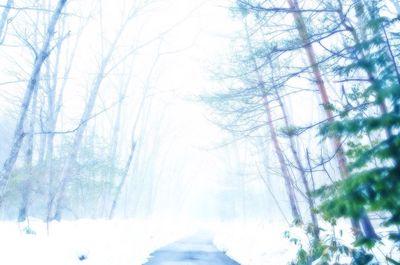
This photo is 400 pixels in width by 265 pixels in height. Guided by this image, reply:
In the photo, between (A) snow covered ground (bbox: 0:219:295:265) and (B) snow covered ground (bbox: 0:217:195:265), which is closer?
(B) snow covered ground (bbox: 0:217:195:265)

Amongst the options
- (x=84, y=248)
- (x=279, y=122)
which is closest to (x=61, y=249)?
(x=84, y=248)

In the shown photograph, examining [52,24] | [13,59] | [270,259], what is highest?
[13,59]

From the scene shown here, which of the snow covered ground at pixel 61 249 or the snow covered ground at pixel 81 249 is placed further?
the snow covered ground at pixel 81 249

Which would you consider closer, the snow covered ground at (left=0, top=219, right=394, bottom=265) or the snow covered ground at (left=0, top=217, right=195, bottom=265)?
the snow covered ground at (left=0, top=217, right=195, bottom=265)

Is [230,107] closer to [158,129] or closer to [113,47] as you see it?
[113,47]

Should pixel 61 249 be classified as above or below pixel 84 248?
above

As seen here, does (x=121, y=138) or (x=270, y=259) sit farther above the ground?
(x=121, y=138)

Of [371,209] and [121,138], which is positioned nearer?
[371,209]

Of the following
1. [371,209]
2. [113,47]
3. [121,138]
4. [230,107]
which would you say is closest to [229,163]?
[121,138]

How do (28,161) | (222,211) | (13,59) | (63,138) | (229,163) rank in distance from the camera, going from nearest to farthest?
(13,59) < (28,161) < (63,138) < (229,163) < (222,211)

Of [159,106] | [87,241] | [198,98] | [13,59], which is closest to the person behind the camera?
[87,241]

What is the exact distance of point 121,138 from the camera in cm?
3272

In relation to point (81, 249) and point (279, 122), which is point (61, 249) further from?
point (279, 122)

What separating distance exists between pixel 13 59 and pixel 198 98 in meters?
9.73
